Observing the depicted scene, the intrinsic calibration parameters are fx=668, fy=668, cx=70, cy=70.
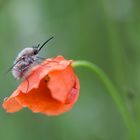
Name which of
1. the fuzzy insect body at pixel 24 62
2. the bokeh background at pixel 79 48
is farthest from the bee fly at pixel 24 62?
the bokeh background at pixel 79 48

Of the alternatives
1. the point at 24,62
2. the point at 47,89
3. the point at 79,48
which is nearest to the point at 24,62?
the point at 24,62

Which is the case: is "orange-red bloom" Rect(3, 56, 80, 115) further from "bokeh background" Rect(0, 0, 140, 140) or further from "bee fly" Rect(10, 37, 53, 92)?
"bokeh background" Rect(0, 0, 140, 140)

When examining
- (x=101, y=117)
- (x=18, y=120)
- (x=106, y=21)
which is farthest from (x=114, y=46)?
(x=18, y=120)

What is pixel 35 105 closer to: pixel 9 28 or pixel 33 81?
pixel 33 81

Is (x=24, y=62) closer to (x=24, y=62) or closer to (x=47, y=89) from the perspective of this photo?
(x=24, y=62)

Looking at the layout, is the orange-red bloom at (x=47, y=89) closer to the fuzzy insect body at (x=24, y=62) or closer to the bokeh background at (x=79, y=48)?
the fuzzy insect body at (x=24, y=62)

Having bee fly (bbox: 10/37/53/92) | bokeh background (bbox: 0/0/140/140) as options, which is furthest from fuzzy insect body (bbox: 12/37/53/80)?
bokeh background (bbox: 0/0/140/140)
